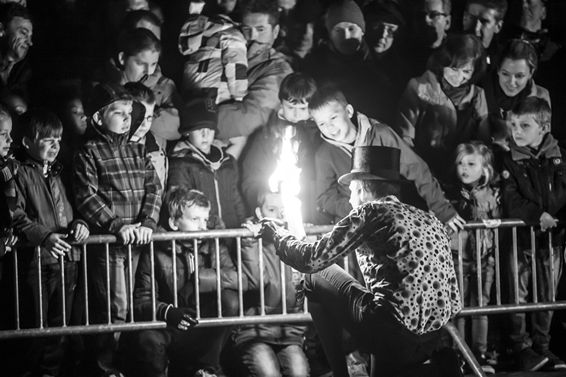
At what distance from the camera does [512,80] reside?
27.7 ft

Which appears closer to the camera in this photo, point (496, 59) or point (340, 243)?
point (340, 243)

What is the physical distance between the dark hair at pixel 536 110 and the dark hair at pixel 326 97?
5.70 ft

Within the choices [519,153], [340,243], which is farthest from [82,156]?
[519,153]

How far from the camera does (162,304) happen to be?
677 cm

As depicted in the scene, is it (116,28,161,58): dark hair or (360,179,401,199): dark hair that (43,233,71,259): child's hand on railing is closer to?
(116,28,161,58): dark hair

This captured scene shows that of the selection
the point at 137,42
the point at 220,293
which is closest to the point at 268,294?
the point at 220,293

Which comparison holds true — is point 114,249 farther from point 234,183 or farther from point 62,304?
point 234,183

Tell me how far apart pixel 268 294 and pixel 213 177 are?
117 cm

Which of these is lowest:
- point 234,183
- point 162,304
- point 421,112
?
point 162,304

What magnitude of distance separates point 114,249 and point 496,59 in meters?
4.43

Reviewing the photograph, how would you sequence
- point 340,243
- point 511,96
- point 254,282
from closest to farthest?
point 340,243 → point 254,282 → point 511,96

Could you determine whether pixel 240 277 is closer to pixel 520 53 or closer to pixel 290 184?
pixel 290 184

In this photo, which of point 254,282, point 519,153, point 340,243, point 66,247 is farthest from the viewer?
point 519,153

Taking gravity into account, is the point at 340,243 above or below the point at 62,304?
above
